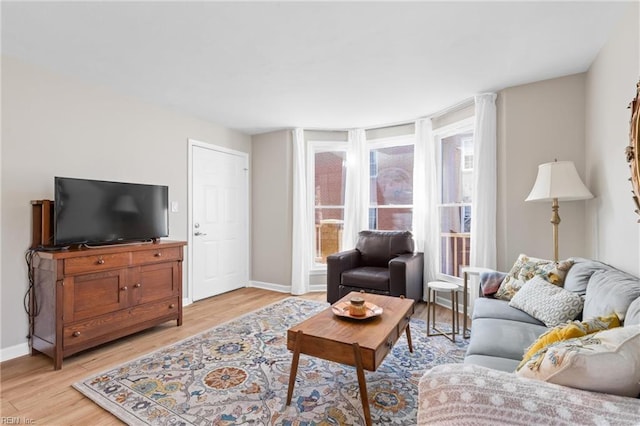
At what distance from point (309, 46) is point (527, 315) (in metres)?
2.47

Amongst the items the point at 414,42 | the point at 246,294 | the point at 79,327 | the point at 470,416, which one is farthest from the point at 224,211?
→ the point at 470,416

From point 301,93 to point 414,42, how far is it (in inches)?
52.5

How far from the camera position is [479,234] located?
10.6ft

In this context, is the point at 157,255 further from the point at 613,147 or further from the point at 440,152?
the point at 613,147

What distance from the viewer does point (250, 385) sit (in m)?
2.07

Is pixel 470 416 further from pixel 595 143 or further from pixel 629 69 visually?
pixel 595 143

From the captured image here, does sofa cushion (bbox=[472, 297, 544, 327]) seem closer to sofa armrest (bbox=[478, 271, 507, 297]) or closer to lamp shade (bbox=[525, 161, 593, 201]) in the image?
sofa armrest (bbox=[478, 271, 507, 297])

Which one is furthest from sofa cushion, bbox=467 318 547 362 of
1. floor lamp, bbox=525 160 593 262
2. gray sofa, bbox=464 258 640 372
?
floor lamp, bbox=525 160 593 262

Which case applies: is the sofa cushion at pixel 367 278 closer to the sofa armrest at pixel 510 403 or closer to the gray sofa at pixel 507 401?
the gray sofa at pixel 507 401

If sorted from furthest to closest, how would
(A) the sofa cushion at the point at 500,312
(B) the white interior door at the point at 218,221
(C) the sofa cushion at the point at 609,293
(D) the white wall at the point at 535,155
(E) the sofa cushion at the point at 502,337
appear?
(B) the white interior door at the point at 218,221, (D) the white wall at the point at 535,155, (A) the sofa cushion at the point at 500,312, (E) the sofa cushion at the point at 502,337, (C) the sofa cushion at the point at 609,293

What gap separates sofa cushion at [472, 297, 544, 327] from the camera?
6.75ft

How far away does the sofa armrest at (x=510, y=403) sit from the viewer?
0.79m

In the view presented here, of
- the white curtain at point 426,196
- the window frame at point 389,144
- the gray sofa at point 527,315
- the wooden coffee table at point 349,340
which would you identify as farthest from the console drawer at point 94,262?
the white curtain at point 426,196

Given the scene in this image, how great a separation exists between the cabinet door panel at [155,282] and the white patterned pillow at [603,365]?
9.99ft
